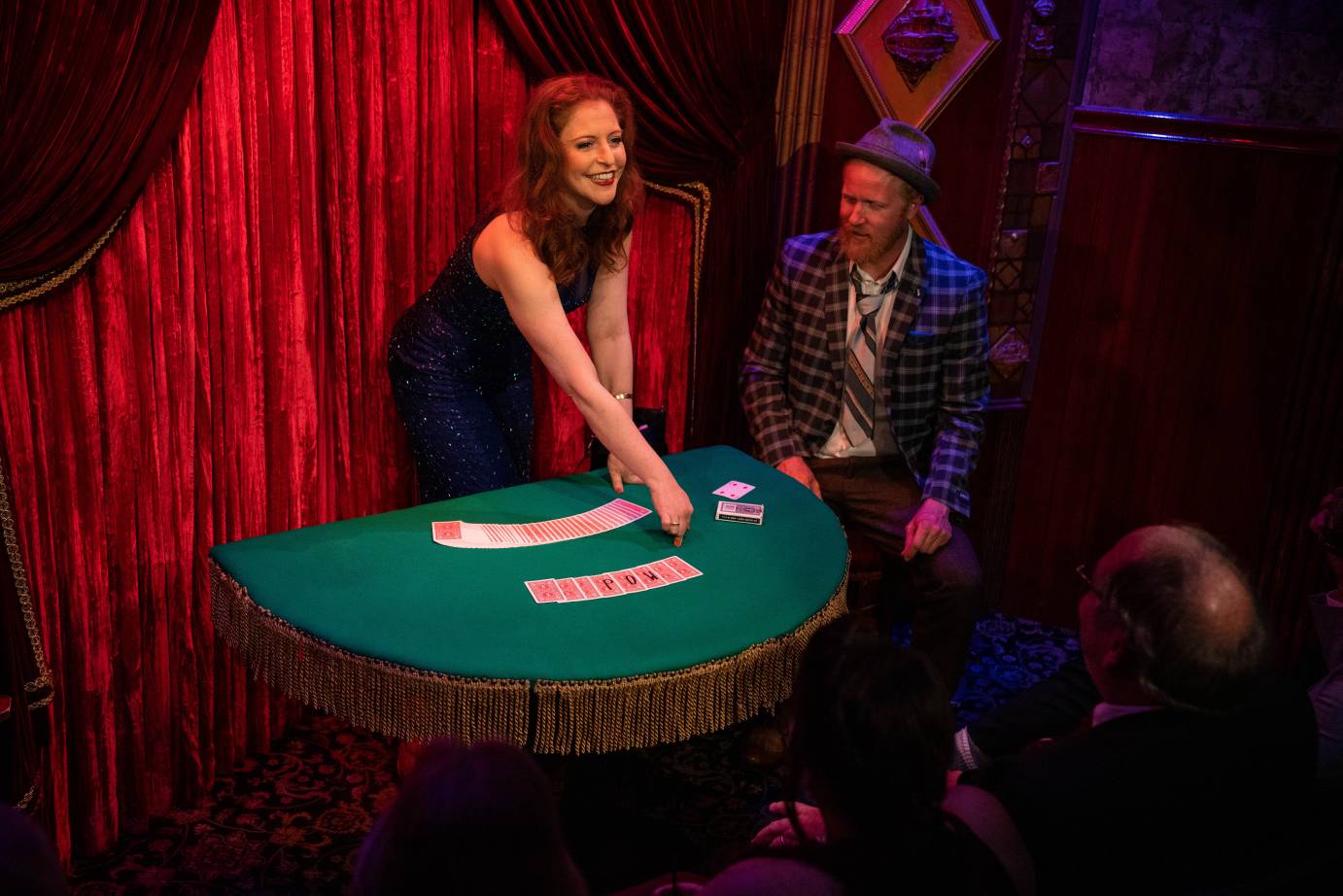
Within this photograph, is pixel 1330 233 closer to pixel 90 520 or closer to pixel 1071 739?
pixel 1071 739

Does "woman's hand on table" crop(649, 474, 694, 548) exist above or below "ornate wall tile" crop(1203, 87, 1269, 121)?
below

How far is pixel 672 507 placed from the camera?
2.63m

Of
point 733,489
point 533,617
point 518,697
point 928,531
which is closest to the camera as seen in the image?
point 518,697

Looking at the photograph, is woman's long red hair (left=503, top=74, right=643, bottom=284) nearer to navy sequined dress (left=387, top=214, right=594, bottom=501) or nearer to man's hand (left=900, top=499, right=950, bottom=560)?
navy sequined dress (left=387, top=214, right=594, bottom=501)

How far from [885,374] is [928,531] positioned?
1.74 ft

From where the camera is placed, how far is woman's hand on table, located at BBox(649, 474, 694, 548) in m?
2.62

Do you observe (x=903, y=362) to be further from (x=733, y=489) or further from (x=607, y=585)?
(x=607, y=585)

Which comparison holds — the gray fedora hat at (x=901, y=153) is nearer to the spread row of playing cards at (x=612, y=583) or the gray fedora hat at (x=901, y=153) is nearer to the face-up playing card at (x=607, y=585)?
the spread row of playing cards at (x=612, y=583)

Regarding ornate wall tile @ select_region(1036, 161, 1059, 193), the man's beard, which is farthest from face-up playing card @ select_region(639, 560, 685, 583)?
ornate wall tile @ select_region(1036, 161, 1059, 193)

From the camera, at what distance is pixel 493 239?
287cm

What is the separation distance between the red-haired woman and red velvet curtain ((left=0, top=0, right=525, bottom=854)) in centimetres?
29

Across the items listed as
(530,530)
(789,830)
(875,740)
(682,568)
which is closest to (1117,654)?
(875,740)

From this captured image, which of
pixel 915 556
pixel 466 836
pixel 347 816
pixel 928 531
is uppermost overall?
pixel 466 836

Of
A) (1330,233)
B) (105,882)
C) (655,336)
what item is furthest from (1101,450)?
(105,882)
